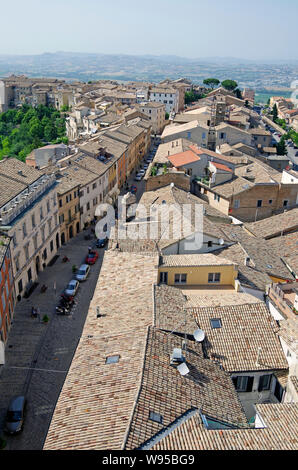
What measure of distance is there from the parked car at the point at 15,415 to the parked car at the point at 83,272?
14.0m

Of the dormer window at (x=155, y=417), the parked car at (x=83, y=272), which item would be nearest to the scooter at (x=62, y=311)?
the parked car at (x=83, y=272)

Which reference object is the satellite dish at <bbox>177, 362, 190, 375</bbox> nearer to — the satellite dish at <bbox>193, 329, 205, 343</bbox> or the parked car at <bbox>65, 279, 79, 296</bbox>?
the satellite dish at <bbox>193, 329, 205, 343</bbox>

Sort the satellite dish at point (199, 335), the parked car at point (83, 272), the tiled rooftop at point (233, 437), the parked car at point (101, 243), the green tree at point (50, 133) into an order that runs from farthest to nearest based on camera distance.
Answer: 1. the green tree at point (50, 133)
2. the parked car at point (101, 243)
3. the parked car at point (83, 272)
4. the satellite dish at point (199, 335)
5. the tiled rooftop at point (233, 437)

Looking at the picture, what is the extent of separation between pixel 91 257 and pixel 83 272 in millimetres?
3428

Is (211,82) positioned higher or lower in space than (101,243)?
higher

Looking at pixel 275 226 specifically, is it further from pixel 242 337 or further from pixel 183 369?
pixel 183 369

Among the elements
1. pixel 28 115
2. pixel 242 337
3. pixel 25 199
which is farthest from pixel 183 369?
pixel 28 115

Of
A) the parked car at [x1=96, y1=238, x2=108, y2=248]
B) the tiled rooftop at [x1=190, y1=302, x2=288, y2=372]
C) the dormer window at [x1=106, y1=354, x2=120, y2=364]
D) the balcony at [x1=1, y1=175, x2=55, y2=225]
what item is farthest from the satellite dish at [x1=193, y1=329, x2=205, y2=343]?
the parked car at [x1=96, y1=238, x2=108, y2=248]

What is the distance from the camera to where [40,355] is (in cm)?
2597

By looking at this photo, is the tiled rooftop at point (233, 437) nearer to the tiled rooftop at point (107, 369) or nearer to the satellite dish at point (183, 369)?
the tiled rooftop at point (107, 369)

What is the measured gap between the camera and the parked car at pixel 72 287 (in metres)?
32.6

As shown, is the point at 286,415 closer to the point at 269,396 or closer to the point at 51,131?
the point at 269,396

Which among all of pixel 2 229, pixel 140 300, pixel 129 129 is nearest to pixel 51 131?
pixel 129 129

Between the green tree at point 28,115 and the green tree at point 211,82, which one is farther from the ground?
the green tree at point 211,82
